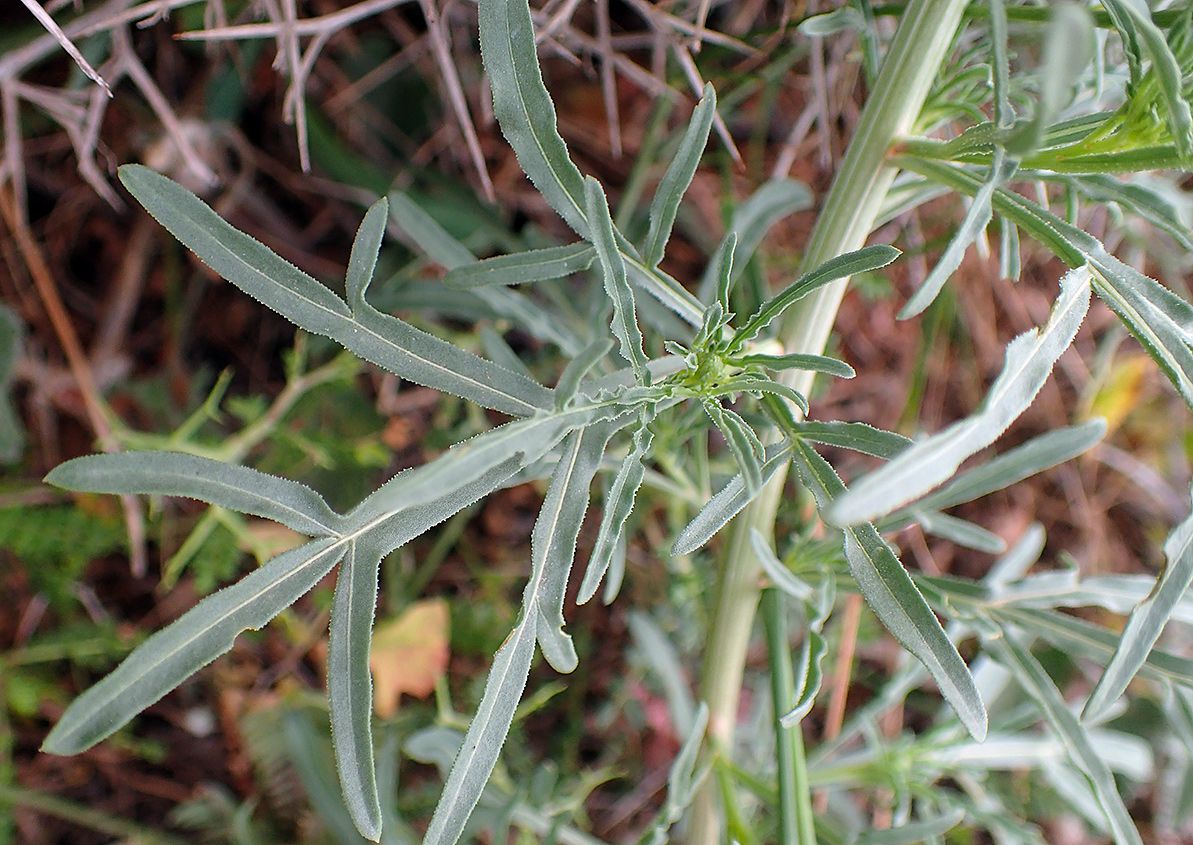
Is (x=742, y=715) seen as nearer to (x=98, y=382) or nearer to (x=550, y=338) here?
(x=550, y=338)

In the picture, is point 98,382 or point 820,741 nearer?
point 98,382

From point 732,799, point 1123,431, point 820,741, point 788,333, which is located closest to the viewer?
point 788,333

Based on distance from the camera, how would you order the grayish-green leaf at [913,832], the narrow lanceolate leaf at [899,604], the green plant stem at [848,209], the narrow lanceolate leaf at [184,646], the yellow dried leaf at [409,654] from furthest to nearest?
the yellow dried leaf at [409,654] → the grayish-green leaf at [913,832] → the green plant stem at [848,209] → the narrow lanceolate leaf at [899,604] → the narrow lanceolate leaf at [184,646]

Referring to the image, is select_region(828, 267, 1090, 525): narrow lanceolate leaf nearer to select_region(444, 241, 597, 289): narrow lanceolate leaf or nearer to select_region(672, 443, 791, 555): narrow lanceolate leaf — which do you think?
select_region(672, 443, 791, 555): narrow lanceolate leaf

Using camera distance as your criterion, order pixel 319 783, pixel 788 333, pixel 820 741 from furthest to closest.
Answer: pixel 820 741 → pixel 319 783 → pixel 788 333

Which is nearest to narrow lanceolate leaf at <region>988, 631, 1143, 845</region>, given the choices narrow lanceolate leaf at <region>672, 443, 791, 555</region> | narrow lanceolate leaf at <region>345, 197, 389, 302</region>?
narrow lanceolate leaf at <region>672, 443, 791, 555</region>

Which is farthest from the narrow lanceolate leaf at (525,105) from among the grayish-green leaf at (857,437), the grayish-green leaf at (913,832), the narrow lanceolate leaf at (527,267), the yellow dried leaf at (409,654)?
the yellow dried leaf at (409,654)

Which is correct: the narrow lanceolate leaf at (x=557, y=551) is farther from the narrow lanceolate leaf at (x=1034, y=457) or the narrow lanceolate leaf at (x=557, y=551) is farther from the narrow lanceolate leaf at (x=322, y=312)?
the narrow lanceolate leaf at (x=1034, y=457)

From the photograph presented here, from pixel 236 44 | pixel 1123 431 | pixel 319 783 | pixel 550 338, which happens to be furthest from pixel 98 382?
pixel 1123 431
